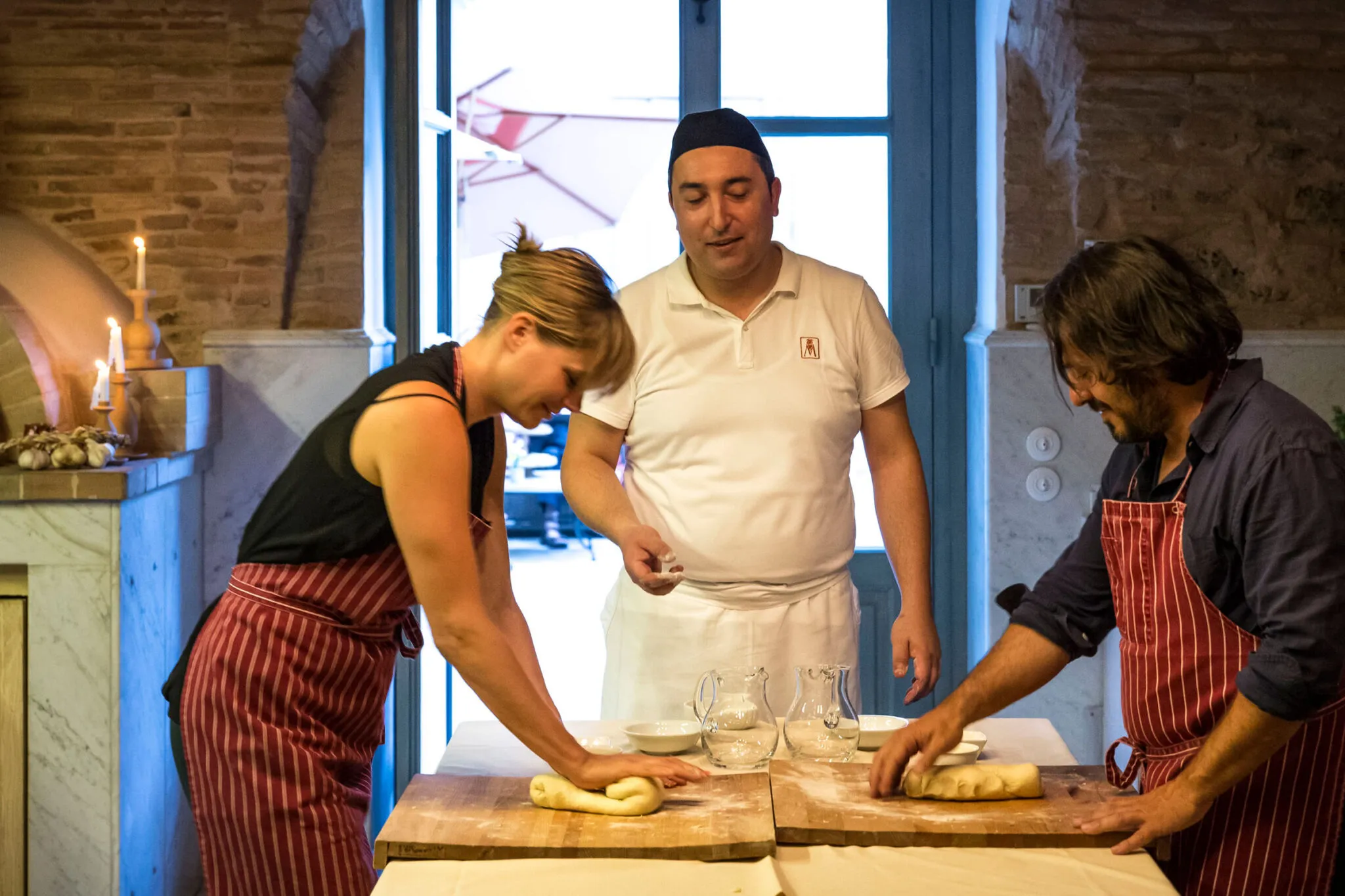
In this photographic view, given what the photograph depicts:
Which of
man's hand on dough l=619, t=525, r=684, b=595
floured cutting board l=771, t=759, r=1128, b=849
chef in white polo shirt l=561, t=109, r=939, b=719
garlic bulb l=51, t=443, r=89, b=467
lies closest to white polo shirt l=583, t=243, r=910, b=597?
chef in white polo shirt l=561, t=109, r=939, b=719

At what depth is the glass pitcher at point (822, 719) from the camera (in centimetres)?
199

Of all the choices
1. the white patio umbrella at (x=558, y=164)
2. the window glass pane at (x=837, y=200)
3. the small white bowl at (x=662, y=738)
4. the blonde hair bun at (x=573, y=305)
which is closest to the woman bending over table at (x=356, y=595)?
the blonde hair bun at (x=573, y=305)

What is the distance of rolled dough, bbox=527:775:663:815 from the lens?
1751 millimetres

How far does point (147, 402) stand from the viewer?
361 centimetres

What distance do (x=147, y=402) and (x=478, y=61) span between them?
434cm

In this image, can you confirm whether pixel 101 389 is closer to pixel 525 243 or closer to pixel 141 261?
pixel 141 261

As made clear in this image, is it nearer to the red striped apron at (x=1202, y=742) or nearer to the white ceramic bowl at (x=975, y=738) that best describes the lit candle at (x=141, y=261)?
the white ceramic bowl at (x=975, y=738)

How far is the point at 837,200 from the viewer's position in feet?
14.2

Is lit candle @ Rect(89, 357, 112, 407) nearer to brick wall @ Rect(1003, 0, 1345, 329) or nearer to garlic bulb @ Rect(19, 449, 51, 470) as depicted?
garlic bulb @ Rect(19, 449, 51, 470)

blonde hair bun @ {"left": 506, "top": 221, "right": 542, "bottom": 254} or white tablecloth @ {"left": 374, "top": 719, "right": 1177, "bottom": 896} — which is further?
blonde hair bun @ {"left": 506, "top": 221, "right": 542, "bottom": 254}

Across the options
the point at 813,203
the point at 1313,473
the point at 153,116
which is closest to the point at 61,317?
the point at 153,116

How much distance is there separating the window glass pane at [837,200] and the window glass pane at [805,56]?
0.36ft

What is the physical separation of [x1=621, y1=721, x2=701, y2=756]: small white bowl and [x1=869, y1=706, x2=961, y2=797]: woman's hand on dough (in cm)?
31

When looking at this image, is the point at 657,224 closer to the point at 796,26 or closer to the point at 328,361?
the point at 796,26
